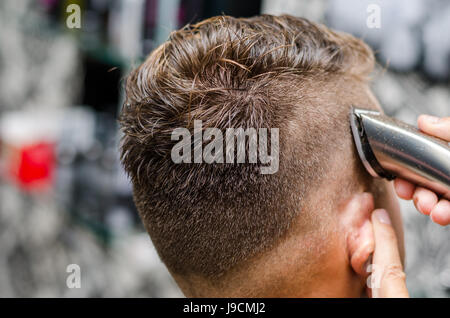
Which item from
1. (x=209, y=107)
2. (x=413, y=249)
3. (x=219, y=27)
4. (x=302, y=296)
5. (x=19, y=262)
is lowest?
(x=19, y=262)

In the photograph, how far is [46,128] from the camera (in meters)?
1.59

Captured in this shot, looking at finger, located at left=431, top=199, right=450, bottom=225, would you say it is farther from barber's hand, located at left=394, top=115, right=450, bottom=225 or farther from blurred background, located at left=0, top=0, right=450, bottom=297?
blurred background, located at left=0, top=0, right=450, bottom=297

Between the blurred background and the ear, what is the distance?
48 cm

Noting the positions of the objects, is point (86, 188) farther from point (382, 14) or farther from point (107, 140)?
point (382, 14)

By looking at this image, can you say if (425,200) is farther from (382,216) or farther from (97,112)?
(97,112)

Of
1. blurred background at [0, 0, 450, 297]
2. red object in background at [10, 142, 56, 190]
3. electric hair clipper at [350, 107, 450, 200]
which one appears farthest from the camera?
red object in background at [10, 142, 56, 190]

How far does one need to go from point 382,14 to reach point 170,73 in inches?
26.7

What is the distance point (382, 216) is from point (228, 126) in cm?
30

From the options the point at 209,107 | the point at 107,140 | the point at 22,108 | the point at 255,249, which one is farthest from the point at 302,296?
the point at 22,108

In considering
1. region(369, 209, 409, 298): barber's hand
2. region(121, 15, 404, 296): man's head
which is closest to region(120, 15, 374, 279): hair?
region(121, 15, 404, 296): man's head

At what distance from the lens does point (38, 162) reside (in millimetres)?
1509

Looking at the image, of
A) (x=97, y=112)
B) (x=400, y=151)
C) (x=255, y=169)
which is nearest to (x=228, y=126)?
(x=255, y=169)

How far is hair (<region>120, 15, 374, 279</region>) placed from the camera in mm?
598
